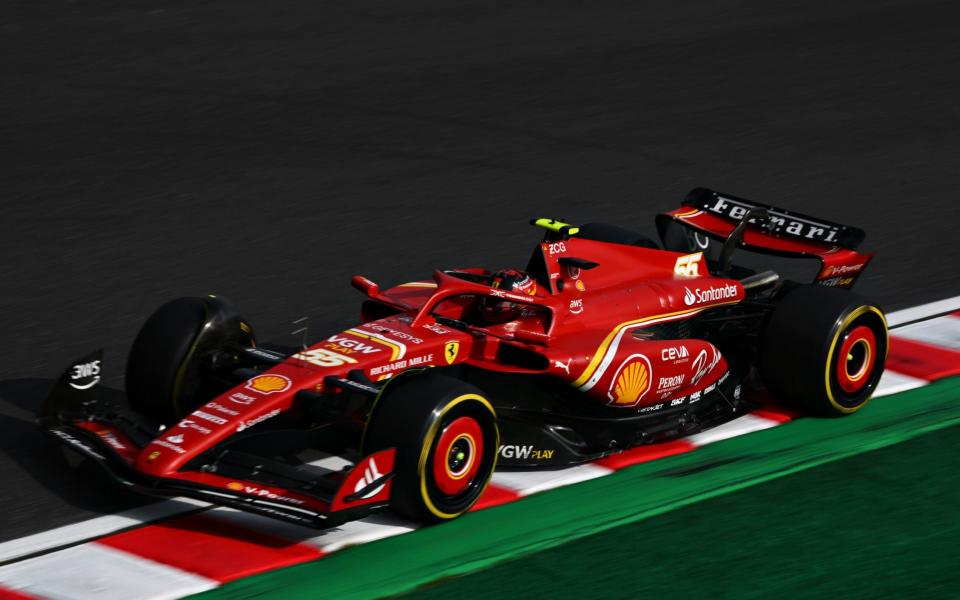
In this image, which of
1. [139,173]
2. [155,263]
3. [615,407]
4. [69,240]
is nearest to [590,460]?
[615,407]

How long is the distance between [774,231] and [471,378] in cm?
234

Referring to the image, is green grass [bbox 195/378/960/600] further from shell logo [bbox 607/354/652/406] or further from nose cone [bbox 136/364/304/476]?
nose cone [bbox 136/364/304/476]

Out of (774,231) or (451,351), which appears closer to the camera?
(451,351)

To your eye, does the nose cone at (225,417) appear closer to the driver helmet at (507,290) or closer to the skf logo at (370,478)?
the skf logo at (370,478)

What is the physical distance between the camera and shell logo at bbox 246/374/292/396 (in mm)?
6230

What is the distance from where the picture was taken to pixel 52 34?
14.7 metres

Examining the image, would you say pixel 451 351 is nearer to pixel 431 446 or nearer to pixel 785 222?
pixel 431 446

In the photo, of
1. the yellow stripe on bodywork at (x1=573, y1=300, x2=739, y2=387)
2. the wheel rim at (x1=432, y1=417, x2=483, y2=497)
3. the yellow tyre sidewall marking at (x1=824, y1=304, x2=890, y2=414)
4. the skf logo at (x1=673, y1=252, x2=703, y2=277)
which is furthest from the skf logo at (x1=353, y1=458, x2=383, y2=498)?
the yellow tyre sidewall marking at (x1=824, y1=304, x2=890, y2=414)

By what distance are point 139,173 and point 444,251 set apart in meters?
2.82

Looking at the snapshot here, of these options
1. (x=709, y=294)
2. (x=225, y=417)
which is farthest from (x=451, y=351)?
(x=709, y=294)

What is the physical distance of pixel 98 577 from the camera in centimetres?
566

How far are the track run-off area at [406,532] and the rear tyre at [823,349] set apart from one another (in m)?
0.15

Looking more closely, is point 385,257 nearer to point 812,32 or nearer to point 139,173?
point 139,173

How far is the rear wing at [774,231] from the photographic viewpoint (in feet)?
25.9
